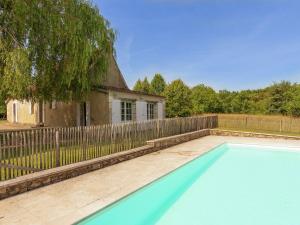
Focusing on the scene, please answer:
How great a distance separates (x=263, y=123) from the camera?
25.2 meters

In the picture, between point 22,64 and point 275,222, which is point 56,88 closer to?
point 22,64

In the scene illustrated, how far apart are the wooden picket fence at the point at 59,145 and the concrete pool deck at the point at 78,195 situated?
0.80 meters

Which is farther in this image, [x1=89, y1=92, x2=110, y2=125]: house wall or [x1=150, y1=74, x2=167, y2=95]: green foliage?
[x1=150, y1=74, x2=167, y2=95]: green foliage

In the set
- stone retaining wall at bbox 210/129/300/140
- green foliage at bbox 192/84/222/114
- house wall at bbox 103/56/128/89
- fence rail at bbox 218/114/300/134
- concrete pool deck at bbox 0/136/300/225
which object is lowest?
concrete pool deck at bbox 0/136/300/225

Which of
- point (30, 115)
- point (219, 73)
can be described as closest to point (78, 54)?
point (30, 115)

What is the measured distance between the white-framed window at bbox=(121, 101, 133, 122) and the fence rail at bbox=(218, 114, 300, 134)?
995cm

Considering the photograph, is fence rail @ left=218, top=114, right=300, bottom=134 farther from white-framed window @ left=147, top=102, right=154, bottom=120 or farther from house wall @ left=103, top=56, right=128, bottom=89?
house wall @ left=103, top=56, right=128, bottom=89

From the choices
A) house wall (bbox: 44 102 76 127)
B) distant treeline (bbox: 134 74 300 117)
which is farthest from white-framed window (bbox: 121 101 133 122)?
distant treeline (bbox: 134 74 300 117)

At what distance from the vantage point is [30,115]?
26828mm

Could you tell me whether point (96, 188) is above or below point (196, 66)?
below

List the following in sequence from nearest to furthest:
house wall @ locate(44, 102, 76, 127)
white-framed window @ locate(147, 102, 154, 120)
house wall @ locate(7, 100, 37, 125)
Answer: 1. house wall @ locate(44, 102, 76, 127)
2. white-framed window @ locate(147, 102, 154, 120)
3. house wall @ locate(7, 100, 37, 125)

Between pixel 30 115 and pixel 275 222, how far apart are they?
82.5 feet

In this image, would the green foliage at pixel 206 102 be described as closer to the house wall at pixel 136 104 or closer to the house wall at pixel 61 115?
the house wall at pixel 136 104

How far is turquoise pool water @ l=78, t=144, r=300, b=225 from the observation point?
20.1ft
